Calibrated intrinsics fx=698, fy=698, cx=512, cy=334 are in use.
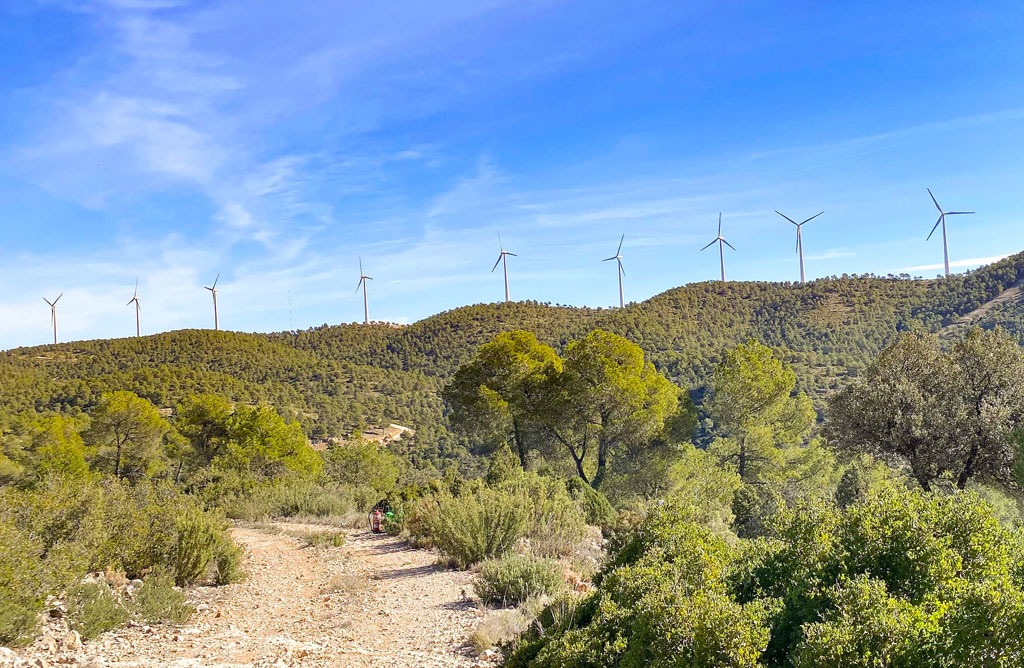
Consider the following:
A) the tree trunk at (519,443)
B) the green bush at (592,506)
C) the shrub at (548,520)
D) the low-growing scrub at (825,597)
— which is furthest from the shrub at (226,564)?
the tree trunk at (519,443)

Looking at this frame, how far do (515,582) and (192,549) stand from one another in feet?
16.5

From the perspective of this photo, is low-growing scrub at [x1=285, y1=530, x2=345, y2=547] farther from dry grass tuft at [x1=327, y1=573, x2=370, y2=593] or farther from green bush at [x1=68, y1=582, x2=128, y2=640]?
green bush at [x1=68, y1=582, x2=128, y2=640]

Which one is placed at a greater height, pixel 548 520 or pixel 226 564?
pixel 226 564

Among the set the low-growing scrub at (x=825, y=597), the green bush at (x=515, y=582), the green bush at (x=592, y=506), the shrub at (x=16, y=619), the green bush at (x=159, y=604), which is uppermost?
the low-growing scrub at (x=825, y=597)

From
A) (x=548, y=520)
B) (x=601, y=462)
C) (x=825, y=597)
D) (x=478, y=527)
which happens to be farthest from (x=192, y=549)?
(x=601, y=462)

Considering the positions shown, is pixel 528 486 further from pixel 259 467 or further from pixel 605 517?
pixel 259 467

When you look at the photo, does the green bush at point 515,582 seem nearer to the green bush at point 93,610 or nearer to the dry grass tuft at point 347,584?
the dry grass tuft at point 347,584

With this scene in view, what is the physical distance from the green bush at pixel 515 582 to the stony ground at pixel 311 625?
1.02 ft

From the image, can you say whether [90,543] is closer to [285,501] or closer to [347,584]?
[347,584]

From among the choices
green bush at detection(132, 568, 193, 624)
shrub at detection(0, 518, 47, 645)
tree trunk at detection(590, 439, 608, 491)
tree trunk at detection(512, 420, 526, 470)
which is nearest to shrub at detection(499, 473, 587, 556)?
green bush at detection(132, 568, 193, 624)

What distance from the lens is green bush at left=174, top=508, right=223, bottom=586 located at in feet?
34.2

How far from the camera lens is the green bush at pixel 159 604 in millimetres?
8225

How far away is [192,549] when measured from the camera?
10.5 m

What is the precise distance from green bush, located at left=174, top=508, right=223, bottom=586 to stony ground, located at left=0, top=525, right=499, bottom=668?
0.35 m
